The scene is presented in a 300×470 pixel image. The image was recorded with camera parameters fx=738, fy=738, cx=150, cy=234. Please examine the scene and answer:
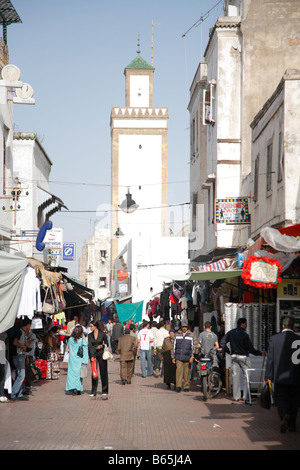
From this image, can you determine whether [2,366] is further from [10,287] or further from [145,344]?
[145,344]

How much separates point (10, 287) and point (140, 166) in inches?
2206

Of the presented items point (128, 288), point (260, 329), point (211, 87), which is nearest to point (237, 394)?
point (260, 329)

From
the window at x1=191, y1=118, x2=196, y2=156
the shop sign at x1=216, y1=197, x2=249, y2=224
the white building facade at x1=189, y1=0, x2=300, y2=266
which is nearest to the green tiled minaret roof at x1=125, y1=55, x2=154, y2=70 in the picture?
the window at x1=191, y1=118, x2=196, y2=156

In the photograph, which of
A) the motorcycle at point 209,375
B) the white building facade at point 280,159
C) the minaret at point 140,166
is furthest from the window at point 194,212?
the minaret at point 140,166

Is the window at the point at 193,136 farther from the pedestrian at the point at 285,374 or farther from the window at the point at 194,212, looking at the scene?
the pedestrian at the point at 285,374

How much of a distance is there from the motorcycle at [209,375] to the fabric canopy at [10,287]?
13.6 ft

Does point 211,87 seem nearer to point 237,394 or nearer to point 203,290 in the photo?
point 203,290

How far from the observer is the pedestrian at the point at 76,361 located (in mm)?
16516

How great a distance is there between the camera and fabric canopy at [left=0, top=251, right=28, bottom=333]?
44.7ft

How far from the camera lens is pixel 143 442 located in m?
9.71

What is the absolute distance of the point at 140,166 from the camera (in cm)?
6944

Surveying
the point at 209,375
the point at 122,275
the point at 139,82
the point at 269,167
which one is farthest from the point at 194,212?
the point at 139,82

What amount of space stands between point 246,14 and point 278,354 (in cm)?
1590

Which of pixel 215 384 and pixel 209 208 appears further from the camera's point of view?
pixel 209 208
